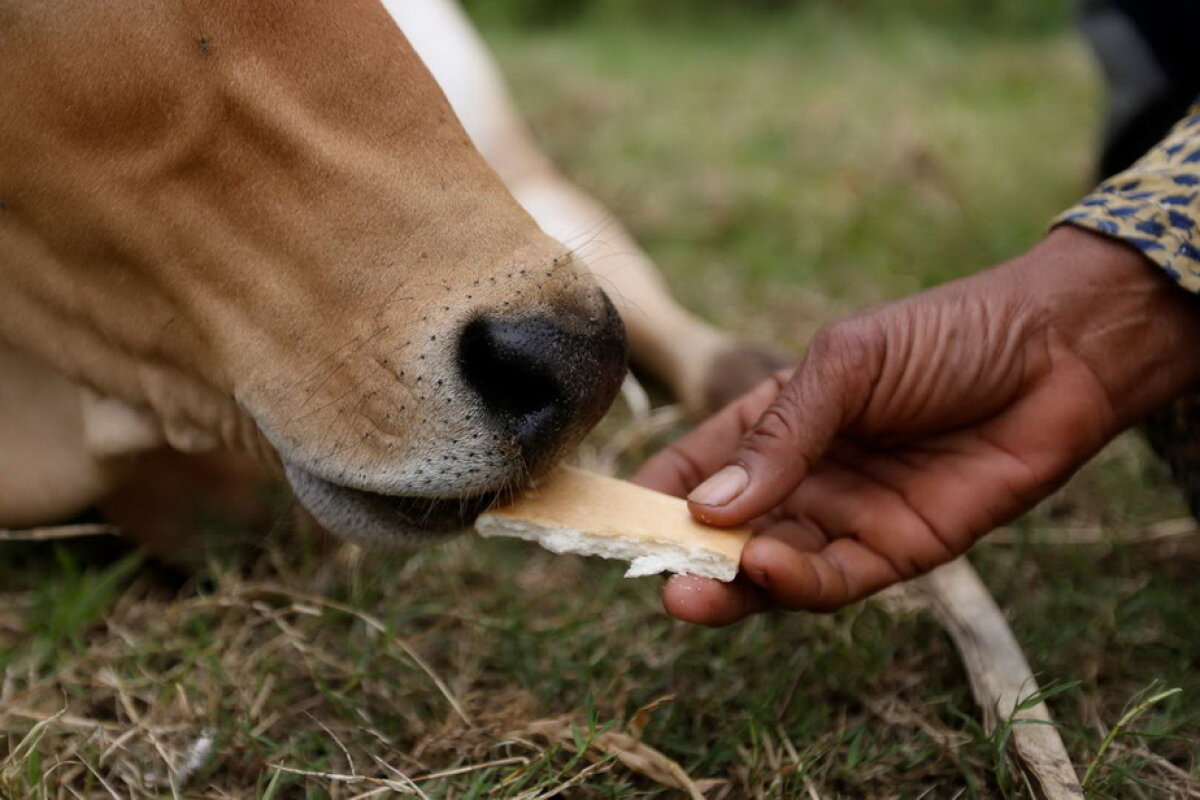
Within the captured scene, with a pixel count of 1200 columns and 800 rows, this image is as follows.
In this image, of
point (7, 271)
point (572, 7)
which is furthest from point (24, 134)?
point (572, 7)

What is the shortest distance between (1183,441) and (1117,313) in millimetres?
264

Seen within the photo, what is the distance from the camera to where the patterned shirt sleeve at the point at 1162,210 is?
1.62 metres

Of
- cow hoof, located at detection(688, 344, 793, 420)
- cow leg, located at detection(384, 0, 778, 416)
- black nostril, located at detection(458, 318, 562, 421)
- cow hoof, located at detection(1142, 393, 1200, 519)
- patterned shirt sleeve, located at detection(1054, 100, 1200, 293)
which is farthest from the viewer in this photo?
cow leg, located at detection(384, 0, 778, 416)

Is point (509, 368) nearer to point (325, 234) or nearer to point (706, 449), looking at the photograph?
point (325, 234)

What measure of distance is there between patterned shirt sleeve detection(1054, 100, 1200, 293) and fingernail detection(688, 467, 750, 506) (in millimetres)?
602

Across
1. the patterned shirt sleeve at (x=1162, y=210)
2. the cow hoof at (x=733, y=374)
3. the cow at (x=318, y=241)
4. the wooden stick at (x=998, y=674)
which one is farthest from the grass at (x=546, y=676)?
the patterned shirt sleeve at (x=1162, y=210)

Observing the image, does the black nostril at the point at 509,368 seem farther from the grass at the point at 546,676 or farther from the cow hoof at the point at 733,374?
the cow hoof at the point at 733,374

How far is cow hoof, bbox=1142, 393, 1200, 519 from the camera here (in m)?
1.77

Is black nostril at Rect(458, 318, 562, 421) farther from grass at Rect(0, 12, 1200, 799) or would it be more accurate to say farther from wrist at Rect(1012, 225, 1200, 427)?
wrist at Rect(1012, 225, 1200, 427)

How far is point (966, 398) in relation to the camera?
1644mm

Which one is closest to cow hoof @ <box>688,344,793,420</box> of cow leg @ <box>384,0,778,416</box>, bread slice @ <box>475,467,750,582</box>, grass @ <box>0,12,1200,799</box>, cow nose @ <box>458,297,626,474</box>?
cow leg @ <box>384,0,778,416</box>

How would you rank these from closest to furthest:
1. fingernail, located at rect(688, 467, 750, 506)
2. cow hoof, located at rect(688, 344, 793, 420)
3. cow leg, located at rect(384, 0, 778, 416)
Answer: fingernail, located at rect(688, 467, 750, 506)
cow hoof, located at rect(688, 344, 793, 420)
cow leg, located at rect(384, 0, 778, 416)

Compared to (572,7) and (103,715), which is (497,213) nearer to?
(103,715)

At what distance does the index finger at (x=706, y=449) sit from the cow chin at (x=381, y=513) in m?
0.33
